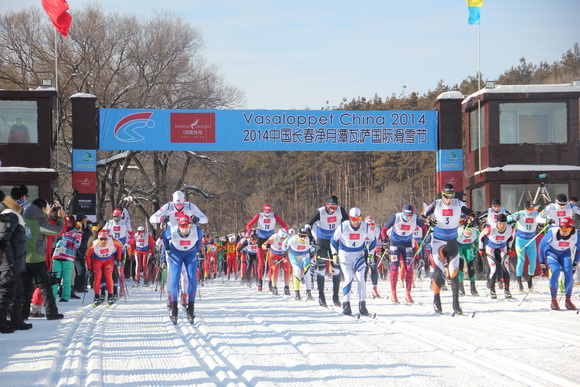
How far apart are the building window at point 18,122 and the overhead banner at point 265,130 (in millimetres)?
2349

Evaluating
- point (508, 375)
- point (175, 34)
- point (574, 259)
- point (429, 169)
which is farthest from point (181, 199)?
point (429, 169)

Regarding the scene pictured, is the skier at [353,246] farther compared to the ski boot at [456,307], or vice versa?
the skier at [353,246]

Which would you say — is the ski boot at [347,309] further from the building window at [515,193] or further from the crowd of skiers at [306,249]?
the building window at [515,193]

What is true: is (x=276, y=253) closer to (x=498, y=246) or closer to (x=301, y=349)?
(x=498, y=246)

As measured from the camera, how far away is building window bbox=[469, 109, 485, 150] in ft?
98.1

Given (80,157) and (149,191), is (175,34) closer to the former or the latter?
(149,191)

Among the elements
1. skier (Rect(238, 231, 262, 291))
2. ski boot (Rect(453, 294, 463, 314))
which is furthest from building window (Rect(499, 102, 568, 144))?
ski boot (Rect(453, 294, 463, 314))

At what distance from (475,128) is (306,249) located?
14097mm

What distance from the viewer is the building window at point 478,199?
30.2 m

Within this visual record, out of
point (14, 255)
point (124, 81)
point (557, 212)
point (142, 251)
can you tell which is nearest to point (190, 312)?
point (14, 255)

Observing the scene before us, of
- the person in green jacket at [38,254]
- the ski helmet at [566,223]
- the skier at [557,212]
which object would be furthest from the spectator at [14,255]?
the skier at [557,212]

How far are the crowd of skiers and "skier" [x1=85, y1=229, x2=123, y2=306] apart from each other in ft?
0.07

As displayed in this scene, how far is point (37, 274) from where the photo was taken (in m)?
13.0

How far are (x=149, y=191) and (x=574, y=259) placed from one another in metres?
31.1
